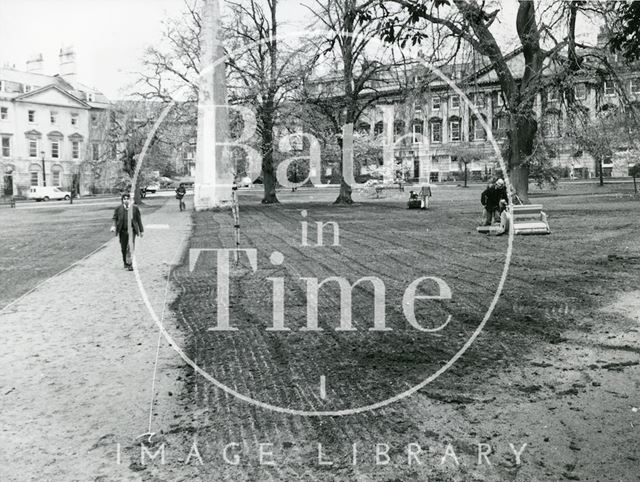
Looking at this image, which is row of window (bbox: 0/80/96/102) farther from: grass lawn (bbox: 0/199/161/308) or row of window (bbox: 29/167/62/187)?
grass lawn (bbox: 0/199/161/308)

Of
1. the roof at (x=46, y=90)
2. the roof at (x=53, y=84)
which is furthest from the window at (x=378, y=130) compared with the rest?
the roof at (x=46, y=90)

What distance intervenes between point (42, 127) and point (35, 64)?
11412 mm

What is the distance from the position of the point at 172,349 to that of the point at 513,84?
18938 millimetres

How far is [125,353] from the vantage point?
24.8ft

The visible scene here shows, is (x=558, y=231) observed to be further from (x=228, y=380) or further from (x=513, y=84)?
(x=228, y=380)

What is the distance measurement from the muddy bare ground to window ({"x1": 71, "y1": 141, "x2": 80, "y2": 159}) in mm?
77274

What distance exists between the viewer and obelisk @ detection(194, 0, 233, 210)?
32781 mm

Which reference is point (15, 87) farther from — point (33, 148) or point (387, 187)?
point (387, 187)

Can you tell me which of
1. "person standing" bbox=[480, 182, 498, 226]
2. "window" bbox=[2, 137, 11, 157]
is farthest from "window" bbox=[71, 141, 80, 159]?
"person standing" bbox=[480, 182, 498, 226]

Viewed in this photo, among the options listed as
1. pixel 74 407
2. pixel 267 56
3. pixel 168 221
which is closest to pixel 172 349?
pixel 74 407

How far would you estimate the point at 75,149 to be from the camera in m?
84.3

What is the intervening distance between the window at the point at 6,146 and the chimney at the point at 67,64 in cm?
1533

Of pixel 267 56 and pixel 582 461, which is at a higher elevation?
pixel 267 56

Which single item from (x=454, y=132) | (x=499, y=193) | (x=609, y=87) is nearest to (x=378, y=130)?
(x=454, y=132)
